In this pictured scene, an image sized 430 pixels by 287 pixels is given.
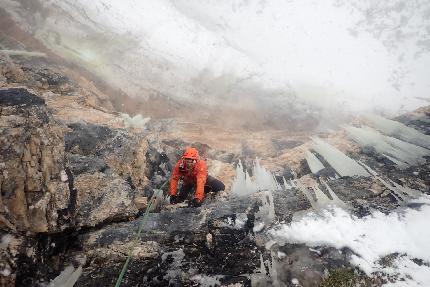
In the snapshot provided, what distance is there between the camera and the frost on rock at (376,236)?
11.8 ft

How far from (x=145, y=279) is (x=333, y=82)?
1469cm

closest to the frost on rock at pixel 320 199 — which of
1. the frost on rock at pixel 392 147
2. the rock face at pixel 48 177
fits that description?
the frost on rock at pixel 392 147

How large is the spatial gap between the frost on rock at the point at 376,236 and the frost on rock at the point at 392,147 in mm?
1854

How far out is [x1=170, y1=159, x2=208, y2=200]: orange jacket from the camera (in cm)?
511

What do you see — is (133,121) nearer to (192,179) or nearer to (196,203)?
(192,179)

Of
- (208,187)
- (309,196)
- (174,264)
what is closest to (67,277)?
(174,264)

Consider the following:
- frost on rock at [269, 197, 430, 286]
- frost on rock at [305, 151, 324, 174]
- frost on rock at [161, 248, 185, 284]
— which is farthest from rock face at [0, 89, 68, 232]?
frost on rock at [305, 151, 324, 174]

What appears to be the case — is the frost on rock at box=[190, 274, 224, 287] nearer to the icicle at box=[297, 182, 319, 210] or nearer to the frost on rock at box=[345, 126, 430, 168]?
the icicle at box=[297, 182, 319, 210]

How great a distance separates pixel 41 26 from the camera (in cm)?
1050

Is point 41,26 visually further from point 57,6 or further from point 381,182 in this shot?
point 381,182

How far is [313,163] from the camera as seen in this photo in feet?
22.5

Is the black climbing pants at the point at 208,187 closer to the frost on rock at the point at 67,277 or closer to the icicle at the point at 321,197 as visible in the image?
the icicle at the point at 321,197

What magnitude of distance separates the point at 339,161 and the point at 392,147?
1.36m

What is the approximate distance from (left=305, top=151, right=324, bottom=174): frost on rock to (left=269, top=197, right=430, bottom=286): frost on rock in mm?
2007
